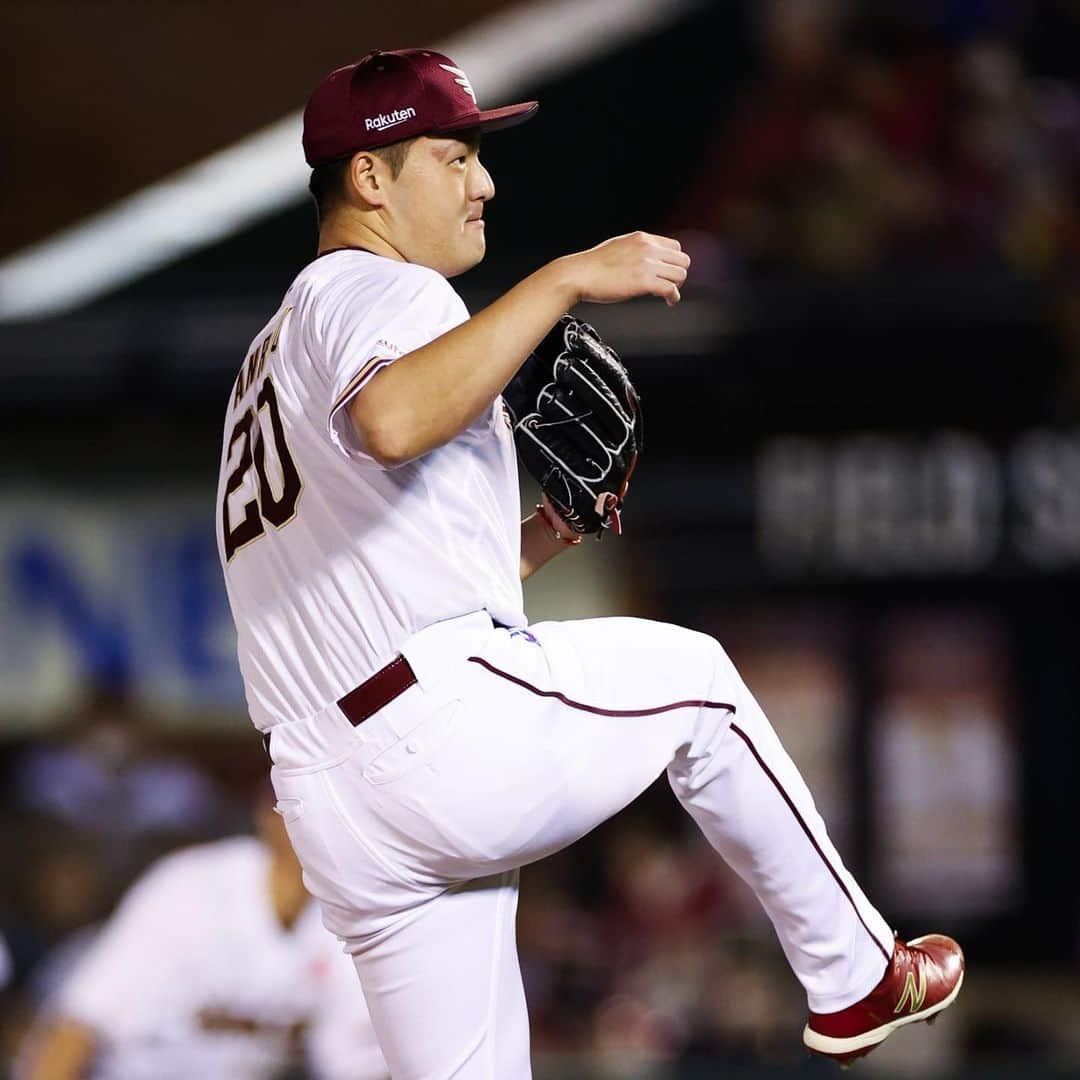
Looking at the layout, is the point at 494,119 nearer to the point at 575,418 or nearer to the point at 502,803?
the point at 575,418

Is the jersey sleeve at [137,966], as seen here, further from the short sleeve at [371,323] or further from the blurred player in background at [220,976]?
the short sleeve at [371,323]

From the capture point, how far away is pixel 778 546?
24.6 ft

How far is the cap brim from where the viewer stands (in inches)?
86.2

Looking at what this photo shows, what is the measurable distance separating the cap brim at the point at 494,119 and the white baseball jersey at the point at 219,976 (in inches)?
82.8

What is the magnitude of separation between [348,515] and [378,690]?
0.64 feet

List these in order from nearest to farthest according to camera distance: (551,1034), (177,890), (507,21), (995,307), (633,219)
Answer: (177,890) → (551,1034) → (995,307) → (633,219) → (507,21)

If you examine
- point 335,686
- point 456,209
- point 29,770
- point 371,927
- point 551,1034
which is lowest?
point 551,1034

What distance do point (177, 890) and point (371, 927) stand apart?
1.89 meters

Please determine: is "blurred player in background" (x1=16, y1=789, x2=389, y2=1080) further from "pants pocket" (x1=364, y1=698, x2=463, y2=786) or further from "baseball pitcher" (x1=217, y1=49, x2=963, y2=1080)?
"pants pocket" (x1=364, y1=698, x2=463, y2=786)

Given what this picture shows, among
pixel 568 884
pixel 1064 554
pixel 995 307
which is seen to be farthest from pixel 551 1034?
pixel 995 307

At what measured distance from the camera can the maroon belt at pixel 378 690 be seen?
82.0 inches

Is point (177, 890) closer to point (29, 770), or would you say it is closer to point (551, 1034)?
point (551, 1034)

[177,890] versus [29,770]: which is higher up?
[177,890]

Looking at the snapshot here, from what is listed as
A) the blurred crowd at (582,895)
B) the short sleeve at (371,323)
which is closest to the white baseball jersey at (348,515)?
the short sleeve at (371,323)
